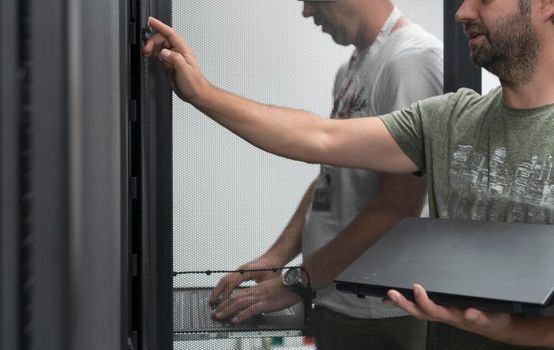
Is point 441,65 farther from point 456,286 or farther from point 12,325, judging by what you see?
point 12,325

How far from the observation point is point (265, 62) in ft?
4.56

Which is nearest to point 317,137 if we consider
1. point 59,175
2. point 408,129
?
point 408,129

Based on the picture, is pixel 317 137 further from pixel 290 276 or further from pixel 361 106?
pixel 290 276

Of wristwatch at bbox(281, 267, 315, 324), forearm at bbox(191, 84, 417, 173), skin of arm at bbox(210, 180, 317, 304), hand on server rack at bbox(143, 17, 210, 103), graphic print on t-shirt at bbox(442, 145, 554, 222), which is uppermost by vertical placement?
hand on server rack at bbox(143, 17, 210, 103)

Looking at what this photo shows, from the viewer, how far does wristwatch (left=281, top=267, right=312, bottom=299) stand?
1.43 m

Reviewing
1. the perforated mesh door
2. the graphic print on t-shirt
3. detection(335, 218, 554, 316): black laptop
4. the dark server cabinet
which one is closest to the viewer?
the dark server cabinet

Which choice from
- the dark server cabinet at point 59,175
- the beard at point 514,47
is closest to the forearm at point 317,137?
the beard at point 514,47

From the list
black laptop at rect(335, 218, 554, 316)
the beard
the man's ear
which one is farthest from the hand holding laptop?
the man's ear

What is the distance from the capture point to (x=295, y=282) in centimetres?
144

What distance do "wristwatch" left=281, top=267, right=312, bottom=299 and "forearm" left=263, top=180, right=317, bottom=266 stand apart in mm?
22

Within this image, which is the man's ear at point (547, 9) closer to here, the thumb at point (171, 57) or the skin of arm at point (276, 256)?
the skin of arm at point (276, 256)

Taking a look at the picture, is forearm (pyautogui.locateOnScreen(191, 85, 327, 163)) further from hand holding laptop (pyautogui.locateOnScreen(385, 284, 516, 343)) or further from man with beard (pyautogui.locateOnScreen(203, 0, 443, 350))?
hand holding laptop (pyautogui.locateOnScreen(385, 284, 516, 343))

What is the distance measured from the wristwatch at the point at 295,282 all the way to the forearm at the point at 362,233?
0.06 ft

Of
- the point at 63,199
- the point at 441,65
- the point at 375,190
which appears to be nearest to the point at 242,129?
the point at 375,190
